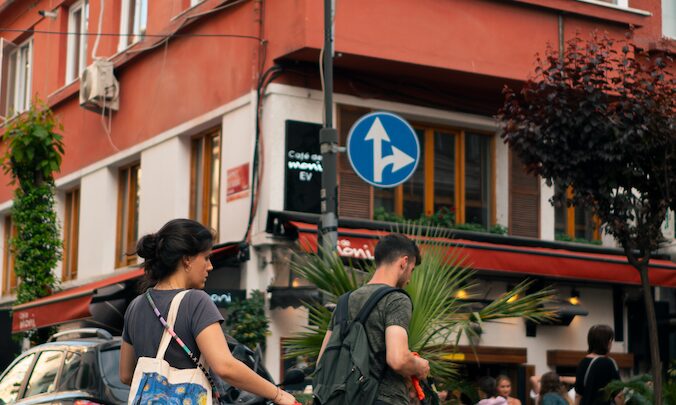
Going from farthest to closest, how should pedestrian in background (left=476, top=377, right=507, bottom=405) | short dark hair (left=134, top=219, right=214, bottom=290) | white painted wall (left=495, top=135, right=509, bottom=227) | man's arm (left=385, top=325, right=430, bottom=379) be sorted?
1. white painted wall (left=495, top=135, right=509, bottom=227)
2. pedestrian in background (left=476, top=377, right=507, bottom=405)
3. man's arm (left=385, top=325, right=430, bottom=379)
4. short dark hair (left=134, top=219, right=214, bottom=290)

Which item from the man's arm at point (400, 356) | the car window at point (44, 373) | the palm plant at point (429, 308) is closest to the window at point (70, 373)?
the car window at point (44, 373)

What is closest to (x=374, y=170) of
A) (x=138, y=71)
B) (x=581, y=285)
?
(x=581, y=285)

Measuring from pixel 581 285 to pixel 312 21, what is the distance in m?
6.37

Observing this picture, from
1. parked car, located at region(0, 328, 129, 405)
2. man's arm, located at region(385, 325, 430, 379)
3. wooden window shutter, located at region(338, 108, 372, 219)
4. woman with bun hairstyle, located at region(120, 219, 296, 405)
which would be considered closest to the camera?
woman with bun hairstyle, located at region(120, 219, 296, 405)

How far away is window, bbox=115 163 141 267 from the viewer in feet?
73.7

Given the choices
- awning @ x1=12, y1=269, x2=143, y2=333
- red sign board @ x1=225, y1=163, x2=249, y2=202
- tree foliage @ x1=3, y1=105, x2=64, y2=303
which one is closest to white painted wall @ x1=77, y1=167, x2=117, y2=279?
tree foliage @ x1=3, y1=105, x2=64, y2=303

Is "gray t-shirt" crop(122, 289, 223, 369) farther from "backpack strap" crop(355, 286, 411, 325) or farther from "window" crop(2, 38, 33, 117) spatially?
"window" crop(2, 38, 33, 117)

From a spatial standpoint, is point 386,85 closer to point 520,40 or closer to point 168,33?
point 520,40

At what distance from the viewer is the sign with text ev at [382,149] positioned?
14945 millimetres

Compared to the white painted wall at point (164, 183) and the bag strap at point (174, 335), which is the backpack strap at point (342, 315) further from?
the white painted wall at point (164, 183)

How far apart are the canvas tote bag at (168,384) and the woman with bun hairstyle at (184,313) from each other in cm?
3

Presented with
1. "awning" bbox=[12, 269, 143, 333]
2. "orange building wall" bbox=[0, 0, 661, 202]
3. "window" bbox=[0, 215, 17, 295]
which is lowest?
"awning" bbox=[12, 269, 143, 333]

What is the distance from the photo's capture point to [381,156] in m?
15.1

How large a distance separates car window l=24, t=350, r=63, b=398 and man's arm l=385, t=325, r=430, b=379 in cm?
434
